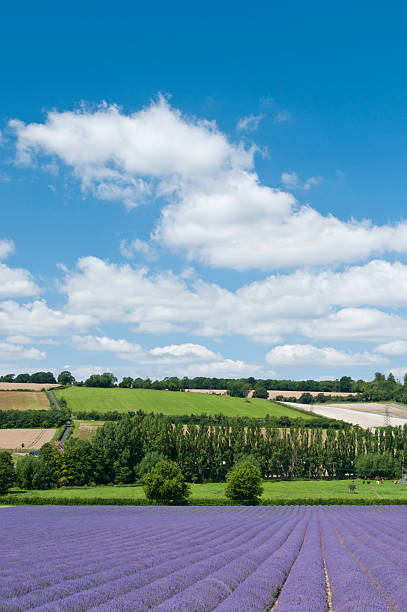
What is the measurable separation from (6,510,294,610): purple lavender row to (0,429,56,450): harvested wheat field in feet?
376

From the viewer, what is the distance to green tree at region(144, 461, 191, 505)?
68438mm

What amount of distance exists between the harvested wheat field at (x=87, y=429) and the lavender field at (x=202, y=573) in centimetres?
10229

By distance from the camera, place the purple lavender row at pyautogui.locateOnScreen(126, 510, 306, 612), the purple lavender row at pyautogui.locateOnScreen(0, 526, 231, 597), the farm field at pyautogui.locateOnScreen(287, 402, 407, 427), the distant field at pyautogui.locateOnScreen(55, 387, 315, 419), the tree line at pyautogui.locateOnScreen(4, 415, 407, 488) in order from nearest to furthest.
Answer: the purple lavender row at pyautogui.locateOnScreen(126, 510, 306, 612)
the purple lavender row at pyautogui.locateOnScreen(0, 526, 231, 597)
the tree line at pyautogui.locateOnScreen(4, 415, 407, 488)
the farm field at pyautogui.locateOnScreen(287, 402, 407, 427)
the distant field at pyautogui.locateOnScreen(55, 387, 315, 419)

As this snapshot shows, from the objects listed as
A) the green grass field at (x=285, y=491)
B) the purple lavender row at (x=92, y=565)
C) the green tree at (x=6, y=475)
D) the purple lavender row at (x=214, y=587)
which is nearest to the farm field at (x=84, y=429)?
the green grass field at (x=285, y=491)

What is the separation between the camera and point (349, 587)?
1434 centimetres

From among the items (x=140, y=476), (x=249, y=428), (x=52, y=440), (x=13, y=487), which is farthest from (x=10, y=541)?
(x=52, y=440)

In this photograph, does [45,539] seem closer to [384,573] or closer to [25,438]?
[384,573]

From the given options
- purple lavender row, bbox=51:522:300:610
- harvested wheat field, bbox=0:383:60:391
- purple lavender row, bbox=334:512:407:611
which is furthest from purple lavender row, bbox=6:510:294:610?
harvested wheat field, bbox=0:383:60:391

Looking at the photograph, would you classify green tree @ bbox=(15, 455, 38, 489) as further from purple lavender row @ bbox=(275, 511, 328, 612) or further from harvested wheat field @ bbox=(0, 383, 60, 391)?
harvested wheat field @ bbox=(0, 383, 60, 391)

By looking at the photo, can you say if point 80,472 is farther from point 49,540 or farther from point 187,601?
point 187,601

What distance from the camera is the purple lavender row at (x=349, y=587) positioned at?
11.7m

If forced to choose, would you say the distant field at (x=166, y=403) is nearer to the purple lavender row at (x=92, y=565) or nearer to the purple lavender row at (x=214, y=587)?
the purple lavender row at (x=92, y=565)

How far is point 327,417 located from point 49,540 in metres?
145

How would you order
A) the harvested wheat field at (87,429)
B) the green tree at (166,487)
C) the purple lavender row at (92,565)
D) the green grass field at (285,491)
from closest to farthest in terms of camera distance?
the purple lavender row at (92,565) → the green tree at (166,487) → the green grass field at (285,491) → the harvested wheat field at (87,429)
